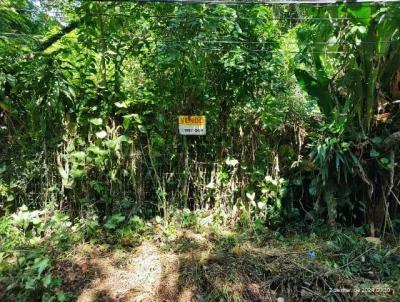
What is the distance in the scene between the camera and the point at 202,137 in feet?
12.6

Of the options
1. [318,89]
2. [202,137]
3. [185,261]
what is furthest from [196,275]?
[318,89]

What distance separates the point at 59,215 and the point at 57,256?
52 cm

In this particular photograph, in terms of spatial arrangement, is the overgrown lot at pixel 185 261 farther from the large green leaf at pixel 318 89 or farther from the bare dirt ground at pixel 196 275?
the large green leaf at pixel 318 89

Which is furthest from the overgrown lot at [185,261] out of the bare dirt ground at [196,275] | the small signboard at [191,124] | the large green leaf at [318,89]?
the large green leaf at [318,89]

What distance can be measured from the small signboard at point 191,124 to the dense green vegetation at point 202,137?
85 mm

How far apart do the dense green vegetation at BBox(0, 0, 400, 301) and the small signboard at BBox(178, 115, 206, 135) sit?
85 mm

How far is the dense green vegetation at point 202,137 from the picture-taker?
336 cm

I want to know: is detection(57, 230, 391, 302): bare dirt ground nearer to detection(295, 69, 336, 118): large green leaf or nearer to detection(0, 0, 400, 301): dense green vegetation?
detection(0, 0, 400, 301): dense green vegetation

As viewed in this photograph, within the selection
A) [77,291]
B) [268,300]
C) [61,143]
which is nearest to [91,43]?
[61,143]

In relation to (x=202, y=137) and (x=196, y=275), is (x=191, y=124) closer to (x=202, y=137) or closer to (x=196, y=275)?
(x=202, y=137)

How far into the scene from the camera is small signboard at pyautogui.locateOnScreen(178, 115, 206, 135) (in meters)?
3.68

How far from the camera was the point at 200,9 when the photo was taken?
341 centimetres

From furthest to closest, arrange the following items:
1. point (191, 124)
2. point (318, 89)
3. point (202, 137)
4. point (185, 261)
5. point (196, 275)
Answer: point (202, 137) → point (191, 124) → point (318, 89) → point (185, 261) → point (196, 275)

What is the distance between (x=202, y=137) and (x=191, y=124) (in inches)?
8.9
